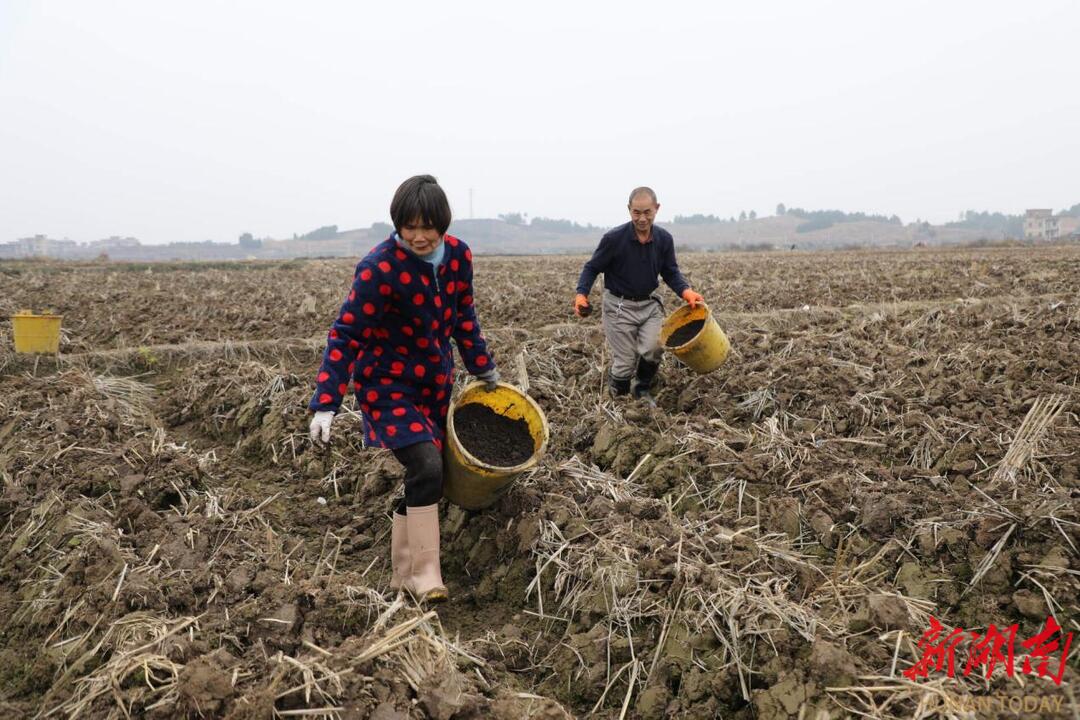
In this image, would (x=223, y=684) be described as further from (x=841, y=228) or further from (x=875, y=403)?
(x=841, y=228)

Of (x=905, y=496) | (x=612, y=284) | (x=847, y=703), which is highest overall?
(x=612, y=284)

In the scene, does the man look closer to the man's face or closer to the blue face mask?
the man's face

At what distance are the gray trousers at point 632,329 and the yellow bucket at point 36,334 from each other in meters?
4.73

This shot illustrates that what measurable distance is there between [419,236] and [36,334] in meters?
5.30

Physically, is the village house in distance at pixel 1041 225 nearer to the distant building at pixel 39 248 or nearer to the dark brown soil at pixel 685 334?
the dark brown soil at pixel 685 334

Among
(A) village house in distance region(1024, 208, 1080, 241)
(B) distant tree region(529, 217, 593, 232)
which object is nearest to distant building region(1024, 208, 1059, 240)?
(A) village house in distance region(1024, 208, 1080, 241)

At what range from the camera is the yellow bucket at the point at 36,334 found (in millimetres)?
6211

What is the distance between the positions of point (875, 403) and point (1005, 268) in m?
11.0

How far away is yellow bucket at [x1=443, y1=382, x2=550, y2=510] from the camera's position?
295 cm

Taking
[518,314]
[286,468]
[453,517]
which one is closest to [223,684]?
[453,517]

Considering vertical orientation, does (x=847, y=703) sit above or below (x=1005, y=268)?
below

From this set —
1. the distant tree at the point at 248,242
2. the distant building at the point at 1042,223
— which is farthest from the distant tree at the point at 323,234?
the distant building at the point at 1042,223

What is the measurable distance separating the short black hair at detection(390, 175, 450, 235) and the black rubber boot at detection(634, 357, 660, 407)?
2.67 metres

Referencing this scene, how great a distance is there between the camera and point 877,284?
38.2 feet
